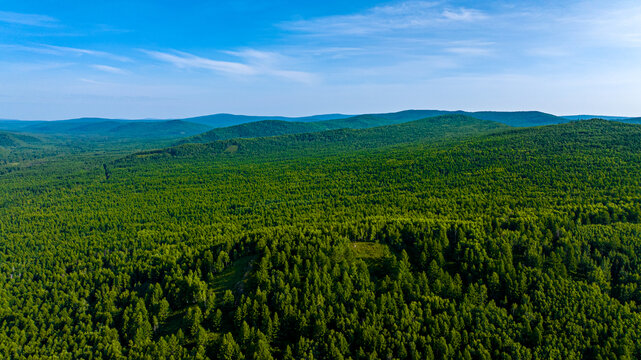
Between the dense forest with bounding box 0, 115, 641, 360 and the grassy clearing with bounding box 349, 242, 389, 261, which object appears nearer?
the dense forest with bounding box 0, 115, 641, 360

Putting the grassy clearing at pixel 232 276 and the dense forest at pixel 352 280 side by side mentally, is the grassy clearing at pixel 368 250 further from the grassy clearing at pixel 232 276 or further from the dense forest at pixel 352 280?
the grassy clearing at pixel 232 276

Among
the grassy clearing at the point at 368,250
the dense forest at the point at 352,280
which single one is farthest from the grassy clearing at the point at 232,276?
the grassy clearing at the point at 368,250

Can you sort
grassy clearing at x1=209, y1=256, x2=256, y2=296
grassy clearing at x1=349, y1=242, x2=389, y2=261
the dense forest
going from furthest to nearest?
grassy clearing at x1=349, y1=242, x2=389, y2=261 < grassy clearing at x1=209, y1=256, x2=256, y2=296 < the dense forest

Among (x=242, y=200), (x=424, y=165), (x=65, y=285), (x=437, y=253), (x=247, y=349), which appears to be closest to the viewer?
(x=247, y=349)

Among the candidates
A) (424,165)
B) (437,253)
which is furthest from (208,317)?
(424,165)

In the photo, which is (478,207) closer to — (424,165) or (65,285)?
(424,165)

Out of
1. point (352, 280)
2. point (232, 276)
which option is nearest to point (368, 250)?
point (352, 280)

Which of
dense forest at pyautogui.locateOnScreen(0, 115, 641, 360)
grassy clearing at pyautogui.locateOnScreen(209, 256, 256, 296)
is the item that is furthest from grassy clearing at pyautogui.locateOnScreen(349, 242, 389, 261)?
grassy clearing at pyautogui.locateOnScreen(209, 256, 256, 296)

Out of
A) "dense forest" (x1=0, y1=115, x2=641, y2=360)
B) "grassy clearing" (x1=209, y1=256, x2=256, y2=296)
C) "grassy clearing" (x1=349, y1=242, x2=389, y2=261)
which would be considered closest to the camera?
"dense forest" (x1=0, y1=115, x2=641, y2=360)

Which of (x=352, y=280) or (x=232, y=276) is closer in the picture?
(x=352, y=280)

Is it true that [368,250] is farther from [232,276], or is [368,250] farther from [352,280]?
[232,276]

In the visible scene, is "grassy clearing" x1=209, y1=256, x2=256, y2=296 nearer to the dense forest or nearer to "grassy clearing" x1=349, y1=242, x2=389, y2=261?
the dense forest
